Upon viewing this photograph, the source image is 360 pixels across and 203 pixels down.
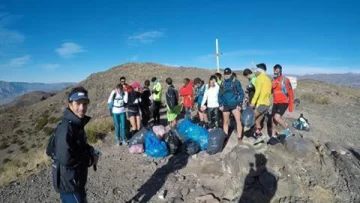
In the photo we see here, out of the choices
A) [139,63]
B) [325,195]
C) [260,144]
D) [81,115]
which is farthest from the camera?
[139,63]

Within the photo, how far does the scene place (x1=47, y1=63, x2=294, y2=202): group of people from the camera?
3.35m

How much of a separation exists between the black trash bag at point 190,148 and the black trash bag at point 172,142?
0.20 m

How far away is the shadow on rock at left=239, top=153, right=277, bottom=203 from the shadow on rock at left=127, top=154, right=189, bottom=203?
6.09 ft

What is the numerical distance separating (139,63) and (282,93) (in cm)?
5345

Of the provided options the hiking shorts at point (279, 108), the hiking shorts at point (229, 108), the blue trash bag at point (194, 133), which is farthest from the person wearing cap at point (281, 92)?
the blue trash bag at point (194, 133)

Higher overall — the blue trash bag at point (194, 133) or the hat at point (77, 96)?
the hat at point (77, 96)

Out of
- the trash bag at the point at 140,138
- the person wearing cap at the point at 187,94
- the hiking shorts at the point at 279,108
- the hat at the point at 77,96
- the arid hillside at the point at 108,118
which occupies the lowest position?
the arid hillside at the point at 108,118

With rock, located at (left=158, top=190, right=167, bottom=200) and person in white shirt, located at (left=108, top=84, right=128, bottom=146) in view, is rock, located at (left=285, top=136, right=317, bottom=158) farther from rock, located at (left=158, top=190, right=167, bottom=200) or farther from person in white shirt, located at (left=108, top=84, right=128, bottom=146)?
person in white shirt, located at (left=108, top=84, right=128, bottom=146)

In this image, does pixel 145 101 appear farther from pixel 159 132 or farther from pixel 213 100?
pixel 213 100

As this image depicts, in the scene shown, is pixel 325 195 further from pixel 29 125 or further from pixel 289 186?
pixel 29 125

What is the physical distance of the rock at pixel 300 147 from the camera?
21.0ft

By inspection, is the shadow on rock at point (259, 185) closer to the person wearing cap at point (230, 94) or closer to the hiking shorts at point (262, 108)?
the hiking shorts at point (262, 108)

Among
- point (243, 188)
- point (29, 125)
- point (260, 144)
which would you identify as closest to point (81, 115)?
point (243, 188)

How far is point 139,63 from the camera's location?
59.9 metres
